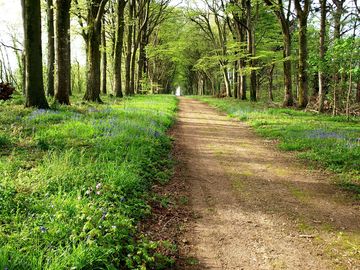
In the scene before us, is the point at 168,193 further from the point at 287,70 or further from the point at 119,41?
the point at 119,41

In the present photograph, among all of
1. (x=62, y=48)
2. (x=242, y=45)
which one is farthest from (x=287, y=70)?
(x=62, y=48)

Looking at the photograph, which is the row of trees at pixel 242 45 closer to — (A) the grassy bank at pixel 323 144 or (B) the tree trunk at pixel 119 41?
(B) the tree trunk at pixel 119 41

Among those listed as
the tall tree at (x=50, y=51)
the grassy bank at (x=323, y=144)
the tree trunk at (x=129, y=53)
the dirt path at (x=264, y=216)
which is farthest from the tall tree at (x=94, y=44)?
the dirt path at (x=264, y=216)

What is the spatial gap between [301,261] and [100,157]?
432cm

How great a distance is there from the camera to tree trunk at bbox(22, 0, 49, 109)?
439 inches

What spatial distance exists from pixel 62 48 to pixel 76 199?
1119 centimetres

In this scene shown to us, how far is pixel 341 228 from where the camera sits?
4734 mm

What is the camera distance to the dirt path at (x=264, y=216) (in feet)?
12.8

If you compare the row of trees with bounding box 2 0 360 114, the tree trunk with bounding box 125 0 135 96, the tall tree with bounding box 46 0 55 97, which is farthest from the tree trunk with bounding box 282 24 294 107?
the tall tree with bounding box 46 0 55 97

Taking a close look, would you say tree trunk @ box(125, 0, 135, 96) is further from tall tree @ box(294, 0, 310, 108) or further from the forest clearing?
the forest clearing

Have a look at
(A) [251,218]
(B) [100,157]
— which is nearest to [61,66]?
(B) [100,157]

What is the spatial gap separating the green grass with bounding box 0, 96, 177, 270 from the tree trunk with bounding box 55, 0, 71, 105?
6396mm

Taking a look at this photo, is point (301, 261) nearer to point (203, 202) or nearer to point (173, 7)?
point (203, 202)

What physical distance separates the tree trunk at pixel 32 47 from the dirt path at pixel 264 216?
6.48m
